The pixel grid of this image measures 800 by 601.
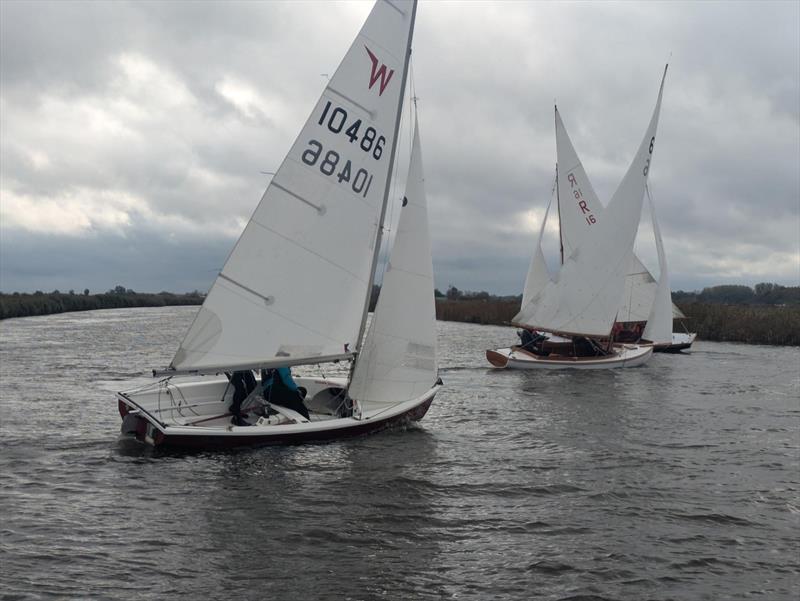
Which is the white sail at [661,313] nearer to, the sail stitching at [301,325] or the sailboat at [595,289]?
the sailboat at [595,289]

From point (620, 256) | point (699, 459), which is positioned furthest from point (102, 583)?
point (620, 256)

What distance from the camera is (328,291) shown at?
14.6 meters

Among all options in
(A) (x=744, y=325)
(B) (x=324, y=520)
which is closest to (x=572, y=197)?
(A) (x=744, y=325)

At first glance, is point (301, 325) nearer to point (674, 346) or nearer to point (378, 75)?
point (378, 75)

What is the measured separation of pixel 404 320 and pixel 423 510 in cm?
517

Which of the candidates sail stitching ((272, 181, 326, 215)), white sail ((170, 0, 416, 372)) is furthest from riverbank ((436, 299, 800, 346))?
sail stitching ((272, 181, 326, 215))

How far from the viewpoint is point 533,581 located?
8672mm

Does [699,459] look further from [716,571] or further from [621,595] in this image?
[621,595]

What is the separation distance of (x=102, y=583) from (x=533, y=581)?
16.4ft

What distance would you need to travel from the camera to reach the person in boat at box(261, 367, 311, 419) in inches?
567

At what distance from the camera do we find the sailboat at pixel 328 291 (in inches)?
533

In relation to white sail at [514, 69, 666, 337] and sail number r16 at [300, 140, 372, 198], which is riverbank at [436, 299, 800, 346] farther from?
sail number r16 at [300, 140, 372, 198]

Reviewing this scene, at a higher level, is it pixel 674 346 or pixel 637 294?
pixel 637 294

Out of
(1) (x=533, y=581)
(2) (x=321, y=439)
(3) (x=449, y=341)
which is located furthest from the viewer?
(3) (x=449, y=341)
